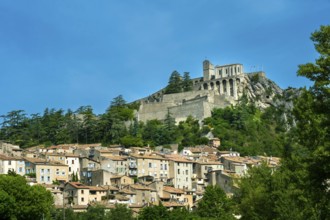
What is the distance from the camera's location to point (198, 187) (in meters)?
88.6

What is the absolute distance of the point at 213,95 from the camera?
119438mm

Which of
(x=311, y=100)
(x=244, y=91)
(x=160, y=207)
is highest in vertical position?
(x=244, y=91)

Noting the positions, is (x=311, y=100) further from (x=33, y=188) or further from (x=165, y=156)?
(x=165, y=156)

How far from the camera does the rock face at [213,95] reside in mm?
116562

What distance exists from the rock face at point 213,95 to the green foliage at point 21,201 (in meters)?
57.3

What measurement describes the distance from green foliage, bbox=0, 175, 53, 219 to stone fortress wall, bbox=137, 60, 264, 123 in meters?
57.3

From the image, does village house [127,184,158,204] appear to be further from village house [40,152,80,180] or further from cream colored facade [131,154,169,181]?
village house [40,152,80,180]

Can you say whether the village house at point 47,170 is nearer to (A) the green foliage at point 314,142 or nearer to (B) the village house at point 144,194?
(B) the village house at point 144,194

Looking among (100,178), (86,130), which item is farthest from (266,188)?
(86,130)

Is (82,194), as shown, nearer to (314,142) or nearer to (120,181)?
(120,181)

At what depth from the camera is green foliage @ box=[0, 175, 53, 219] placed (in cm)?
5734

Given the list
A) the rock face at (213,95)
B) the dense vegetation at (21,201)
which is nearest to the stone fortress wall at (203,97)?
the rock face at (213,95)

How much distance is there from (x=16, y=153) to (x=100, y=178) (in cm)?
1694

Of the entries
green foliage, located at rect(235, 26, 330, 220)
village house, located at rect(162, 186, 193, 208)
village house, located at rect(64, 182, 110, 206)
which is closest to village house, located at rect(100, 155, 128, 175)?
village house, located at rect(162, 186, 193, 208)
